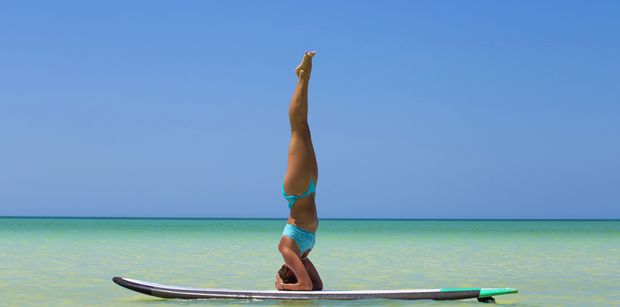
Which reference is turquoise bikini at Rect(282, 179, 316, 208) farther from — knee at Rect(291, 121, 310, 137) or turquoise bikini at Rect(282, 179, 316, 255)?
knee at Rect(291, 121, 310, 137)

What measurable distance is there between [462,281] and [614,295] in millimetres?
3579

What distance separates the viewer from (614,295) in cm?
1417

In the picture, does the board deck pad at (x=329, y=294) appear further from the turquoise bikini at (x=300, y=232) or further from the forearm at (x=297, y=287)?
the turquoise bikini at (x=300, y=232)

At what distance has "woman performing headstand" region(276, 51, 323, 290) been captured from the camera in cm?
1177

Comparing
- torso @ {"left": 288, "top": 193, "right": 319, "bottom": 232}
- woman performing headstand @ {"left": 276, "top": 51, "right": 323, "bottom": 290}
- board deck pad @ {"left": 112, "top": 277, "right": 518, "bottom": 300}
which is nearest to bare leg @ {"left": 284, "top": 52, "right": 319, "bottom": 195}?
woman performing headstand @ {"left": 276, "top": 51, "right": 323, "bottom": 290}

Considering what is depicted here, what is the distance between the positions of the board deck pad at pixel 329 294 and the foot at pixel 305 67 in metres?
2.66

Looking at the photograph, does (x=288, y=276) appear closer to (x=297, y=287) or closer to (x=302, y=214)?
(x=297, y=287)

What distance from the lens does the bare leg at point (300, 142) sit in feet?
38.6

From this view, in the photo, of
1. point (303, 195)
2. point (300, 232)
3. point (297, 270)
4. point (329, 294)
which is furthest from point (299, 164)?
point (329, 294)

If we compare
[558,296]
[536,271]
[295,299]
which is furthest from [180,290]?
[536,271]

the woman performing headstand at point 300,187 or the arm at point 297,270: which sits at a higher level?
the woman performing headstand at point 300,187

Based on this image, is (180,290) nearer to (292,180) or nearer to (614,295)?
(292,180)

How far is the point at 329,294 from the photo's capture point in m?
11.6

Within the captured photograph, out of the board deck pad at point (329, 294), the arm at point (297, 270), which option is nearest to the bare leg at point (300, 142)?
the arm at point (297, 270)
